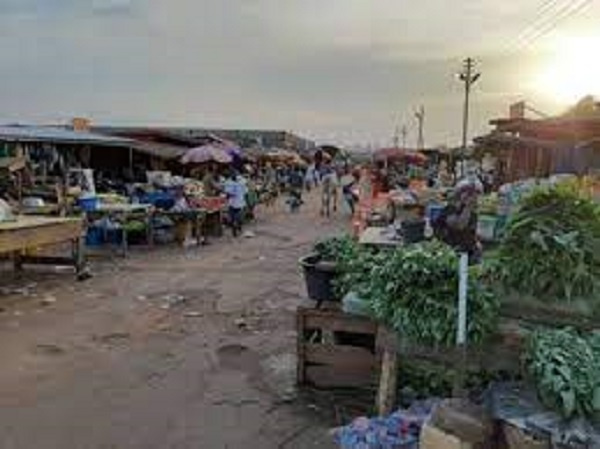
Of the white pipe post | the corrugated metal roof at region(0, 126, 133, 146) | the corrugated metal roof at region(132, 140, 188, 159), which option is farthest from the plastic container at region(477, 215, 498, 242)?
the corrugated metal roof at region(132, 140, 188, 159)

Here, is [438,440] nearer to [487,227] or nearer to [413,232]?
[487,227]

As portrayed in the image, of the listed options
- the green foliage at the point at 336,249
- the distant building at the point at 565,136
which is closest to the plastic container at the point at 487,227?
the green foliage at the point at 336,249

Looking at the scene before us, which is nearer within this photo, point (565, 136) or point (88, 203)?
point (565, 136)

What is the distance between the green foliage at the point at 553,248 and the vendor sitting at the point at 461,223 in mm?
3600

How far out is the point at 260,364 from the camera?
722cm

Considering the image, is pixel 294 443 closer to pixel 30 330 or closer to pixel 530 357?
pixel 530 357

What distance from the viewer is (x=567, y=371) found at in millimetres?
4176

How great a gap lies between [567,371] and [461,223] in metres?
4.82

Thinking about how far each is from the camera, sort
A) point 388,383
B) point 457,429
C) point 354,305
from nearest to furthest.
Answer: point 457,429
point 388,383
point 354,305

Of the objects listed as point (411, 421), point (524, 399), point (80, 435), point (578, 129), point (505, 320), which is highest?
point (578, 129)

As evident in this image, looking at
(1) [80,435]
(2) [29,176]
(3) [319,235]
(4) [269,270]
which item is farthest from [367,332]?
(2) [29,176]

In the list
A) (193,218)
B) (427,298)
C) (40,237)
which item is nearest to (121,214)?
(193,218)

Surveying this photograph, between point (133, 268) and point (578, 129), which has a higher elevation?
point (578, 129)

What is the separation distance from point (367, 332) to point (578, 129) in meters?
9.89
